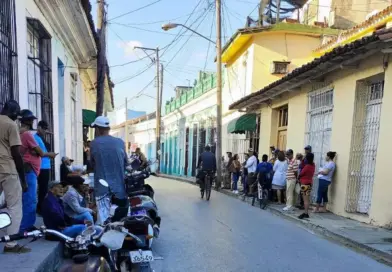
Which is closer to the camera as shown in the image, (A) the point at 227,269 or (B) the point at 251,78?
(A) the point at 227,269

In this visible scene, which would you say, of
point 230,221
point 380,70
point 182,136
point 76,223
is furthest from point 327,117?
point 182,136

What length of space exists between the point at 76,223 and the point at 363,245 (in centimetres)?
454

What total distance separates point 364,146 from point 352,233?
7.51ft

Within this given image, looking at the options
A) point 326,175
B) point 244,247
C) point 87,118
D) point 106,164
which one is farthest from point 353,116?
point 87,118

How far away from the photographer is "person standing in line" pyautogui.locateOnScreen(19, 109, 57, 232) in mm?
4477

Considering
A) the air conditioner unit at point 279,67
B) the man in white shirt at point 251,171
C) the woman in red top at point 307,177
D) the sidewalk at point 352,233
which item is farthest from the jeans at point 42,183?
the air conditioner unit at point 279,67

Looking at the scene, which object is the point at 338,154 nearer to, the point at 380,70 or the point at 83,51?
the point at 380,70

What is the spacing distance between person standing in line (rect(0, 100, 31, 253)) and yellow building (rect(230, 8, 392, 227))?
6.05 m

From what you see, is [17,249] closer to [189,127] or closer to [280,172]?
[280,172]

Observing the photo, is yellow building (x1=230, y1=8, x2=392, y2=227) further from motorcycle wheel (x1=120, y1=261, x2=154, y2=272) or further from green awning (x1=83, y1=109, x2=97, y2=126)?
green awning (x1=83, y1=109, x2=97, y2=126)

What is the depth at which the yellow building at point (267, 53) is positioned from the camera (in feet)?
49.2

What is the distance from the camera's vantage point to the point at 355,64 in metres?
7.89

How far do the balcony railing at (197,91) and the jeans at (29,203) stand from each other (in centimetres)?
1573

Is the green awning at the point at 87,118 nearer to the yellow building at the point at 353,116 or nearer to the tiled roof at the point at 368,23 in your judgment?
the yellow building at the point at 353,116
